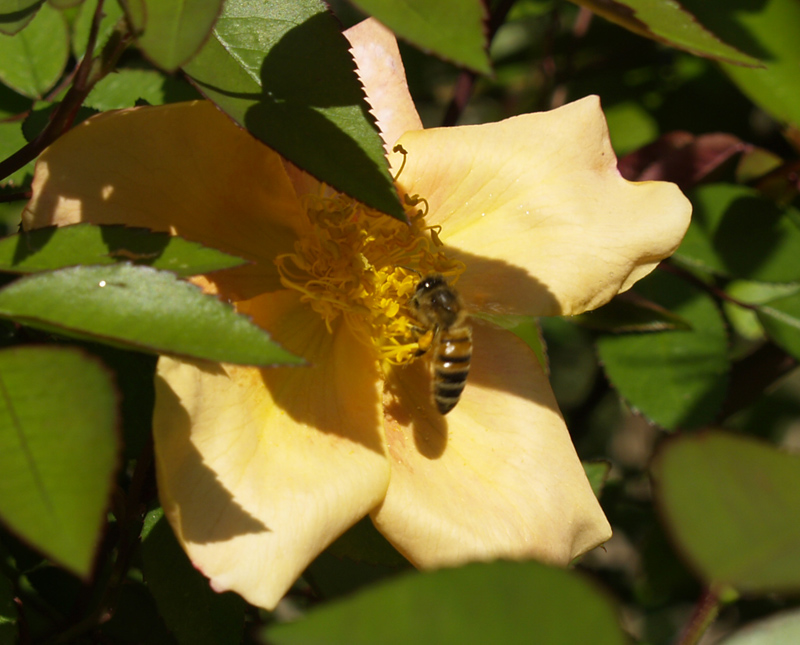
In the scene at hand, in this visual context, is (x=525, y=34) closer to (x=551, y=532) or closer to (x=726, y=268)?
(x=726, y=268)

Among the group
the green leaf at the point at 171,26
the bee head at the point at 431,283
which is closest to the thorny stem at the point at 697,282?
the bee head at the point at 431,283

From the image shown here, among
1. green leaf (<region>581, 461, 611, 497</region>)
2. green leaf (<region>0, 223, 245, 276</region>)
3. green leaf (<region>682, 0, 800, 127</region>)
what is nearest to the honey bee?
green leaf (<region>581, 461, 611, 497</region>)

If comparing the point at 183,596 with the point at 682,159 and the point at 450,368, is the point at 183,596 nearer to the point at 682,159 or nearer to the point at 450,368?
the point at 450,368

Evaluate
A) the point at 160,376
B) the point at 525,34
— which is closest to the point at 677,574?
the point at 160,376

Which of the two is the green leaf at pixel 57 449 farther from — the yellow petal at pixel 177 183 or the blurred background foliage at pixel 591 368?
the yellow petal at pixel 177 183

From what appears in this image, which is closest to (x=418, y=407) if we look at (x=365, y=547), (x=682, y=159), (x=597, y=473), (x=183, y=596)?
(x=365, y=547)

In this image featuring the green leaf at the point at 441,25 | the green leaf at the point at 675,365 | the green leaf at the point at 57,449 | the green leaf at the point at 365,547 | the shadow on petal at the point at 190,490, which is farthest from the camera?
the green leaf at the point at 675,365
